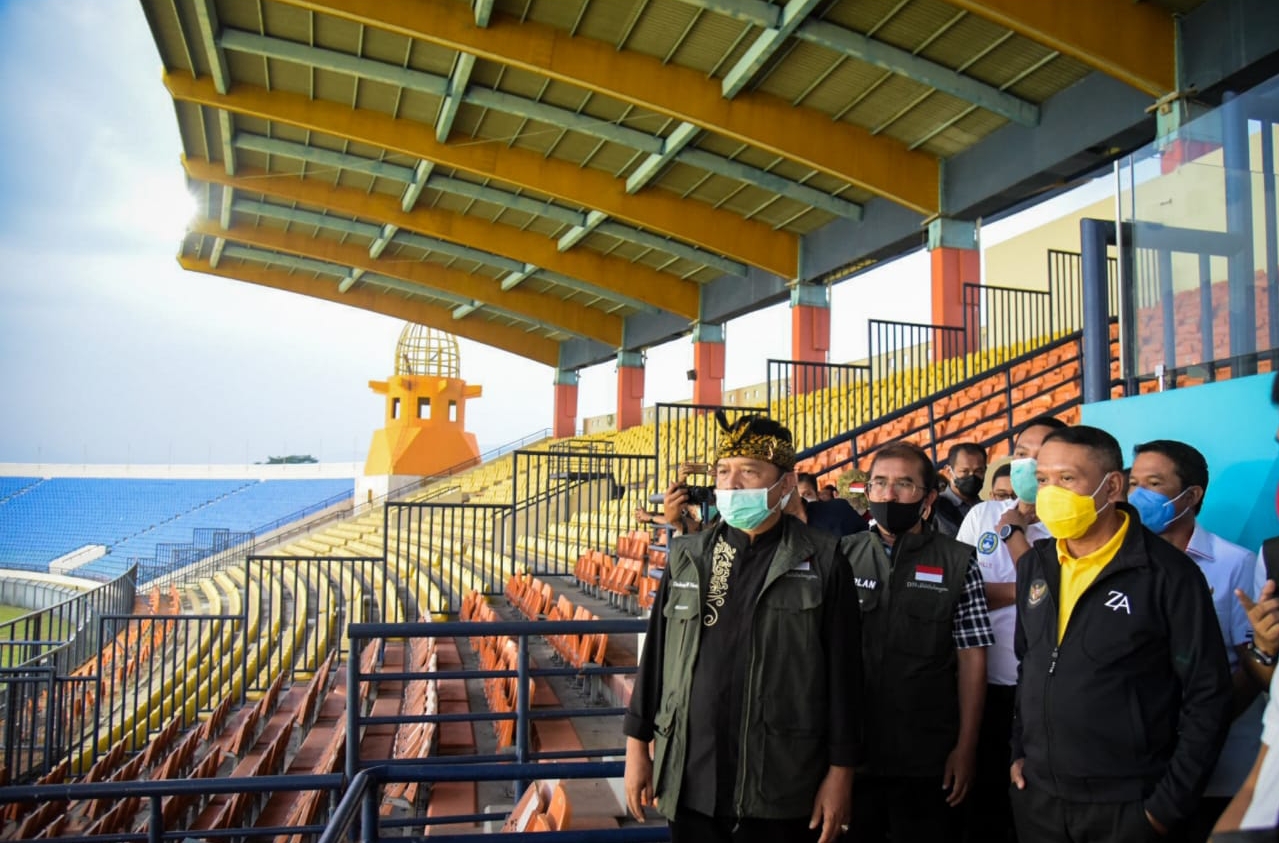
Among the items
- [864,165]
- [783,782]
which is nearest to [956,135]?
[864,165]

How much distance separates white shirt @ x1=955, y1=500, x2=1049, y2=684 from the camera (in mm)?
3088

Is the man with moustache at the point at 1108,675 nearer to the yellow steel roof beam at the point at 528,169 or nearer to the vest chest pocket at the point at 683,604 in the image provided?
the vest chest pocket at the point at 683,604

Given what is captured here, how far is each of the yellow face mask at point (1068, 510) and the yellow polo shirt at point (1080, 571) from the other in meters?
0.06

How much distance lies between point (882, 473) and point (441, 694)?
16.1 feet

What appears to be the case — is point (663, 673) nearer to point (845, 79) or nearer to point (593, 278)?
point (845, 79)

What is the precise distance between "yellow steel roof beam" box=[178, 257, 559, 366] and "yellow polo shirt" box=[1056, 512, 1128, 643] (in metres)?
27.5

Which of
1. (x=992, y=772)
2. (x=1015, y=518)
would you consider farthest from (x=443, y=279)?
(x=992, y=772)

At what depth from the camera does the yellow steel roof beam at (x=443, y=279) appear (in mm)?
23891

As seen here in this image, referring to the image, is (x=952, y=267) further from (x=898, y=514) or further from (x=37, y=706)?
(x=37, y=706)

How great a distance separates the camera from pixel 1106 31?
1048 cm

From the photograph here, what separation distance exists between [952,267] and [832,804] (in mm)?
14192

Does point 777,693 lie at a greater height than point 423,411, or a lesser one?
lesser

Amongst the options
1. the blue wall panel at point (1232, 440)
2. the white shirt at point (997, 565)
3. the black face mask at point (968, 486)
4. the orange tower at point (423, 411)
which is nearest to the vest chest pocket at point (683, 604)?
the white shirt at point (997, 565)

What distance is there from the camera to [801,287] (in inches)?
782
